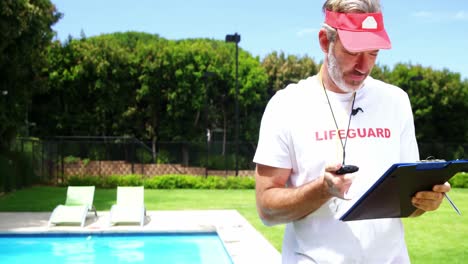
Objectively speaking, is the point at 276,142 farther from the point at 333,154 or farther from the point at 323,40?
the point at 323,40

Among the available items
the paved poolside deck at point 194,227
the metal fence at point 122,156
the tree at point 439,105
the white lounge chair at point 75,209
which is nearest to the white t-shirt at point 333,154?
the paved poolside deck at point 194,227

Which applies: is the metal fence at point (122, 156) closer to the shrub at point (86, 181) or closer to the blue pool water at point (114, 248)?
the shrub at point (86, 181)

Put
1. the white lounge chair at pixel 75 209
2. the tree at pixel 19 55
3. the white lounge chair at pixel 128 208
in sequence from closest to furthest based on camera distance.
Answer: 1. the white lounge chair at pixel 75 209
2. the white lounge chair at pixel 128 208
3. the tree at pixel 19 55

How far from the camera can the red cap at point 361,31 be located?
2070mm

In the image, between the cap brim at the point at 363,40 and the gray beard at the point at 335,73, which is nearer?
the cap brim at the point at 363,40

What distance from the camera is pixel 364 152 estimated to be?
2.16 metres

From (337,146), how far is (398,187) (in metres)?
0.29

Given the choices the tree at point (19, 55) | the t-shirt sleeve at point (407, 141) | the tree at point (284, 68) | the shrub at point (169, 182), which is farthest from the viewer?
the tree at point (284, 68)

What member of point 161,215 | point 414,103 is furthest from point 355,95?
point 414,103

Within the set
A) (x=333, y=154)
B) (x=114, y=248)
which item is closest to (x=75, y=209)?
(x=114, y=248)

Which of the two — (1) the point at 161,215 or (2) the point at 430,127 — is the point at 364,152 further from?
(2) the point at 430,127

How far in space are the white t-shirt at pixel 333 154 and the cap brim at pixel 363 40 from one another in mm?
253

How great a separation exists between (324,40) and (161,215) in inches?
504

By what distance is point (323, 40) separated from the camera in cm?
225
